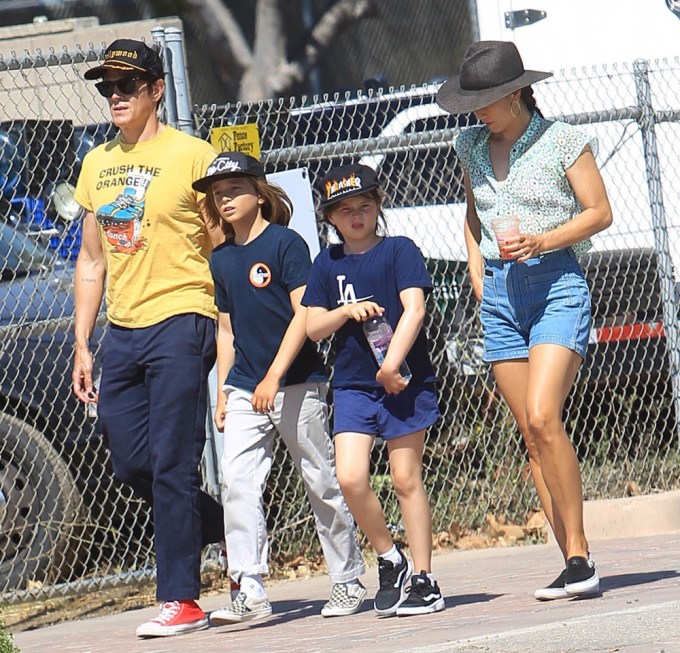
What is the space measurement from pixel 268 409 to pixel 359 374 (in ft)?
1.16

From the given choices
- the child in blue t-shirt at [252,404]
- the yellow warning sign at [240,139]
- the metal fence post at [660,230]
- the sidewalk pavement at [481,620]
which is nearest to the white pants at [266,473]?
the child in blue t-shirt at [252,404]

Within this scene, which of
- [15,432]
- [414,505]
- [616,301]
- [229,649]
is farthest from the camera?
[616,301]

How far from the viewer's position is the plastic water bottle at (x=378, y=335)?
17.7ft

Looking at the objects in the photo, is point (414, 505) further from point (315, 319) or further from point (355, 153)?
point (355, 153)

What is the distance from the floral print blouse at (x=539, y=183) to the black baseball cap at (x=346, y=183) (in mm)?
433

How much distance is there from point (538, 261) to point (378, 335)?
627 mm

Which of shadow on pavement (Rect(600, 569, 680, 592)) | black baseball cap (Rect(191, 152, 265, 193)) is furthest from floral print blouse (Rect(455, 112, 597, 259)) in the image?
shadow on pavement (Rect(600, 569, 680, 592))

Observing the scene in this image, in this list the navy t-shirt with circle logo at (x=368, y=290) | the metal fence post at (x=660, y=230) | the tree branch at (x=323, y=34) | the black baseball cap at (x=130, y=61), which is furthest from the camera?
the tree branch at (x=323, y=34)

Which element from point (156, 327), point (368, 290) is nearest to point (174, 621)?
point (156, 327)

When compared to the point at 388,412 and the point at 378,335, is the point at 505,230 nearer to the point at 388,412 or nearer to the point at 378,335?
the point at 378,335

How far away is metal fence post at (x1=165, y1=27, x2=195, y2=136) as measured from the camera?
6918mm

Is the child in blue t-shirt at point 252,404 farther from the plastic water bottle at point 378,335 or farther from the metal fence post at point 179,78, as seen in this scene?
the metal fence post at point 179,78

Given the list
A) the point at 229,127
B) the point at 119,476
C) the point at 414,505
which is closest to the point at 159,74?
the point at 229,127

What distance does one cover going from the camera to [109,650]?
5.43 meters
